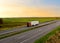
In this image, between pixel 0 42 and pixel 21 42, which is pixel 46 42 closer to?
pixel 21 42

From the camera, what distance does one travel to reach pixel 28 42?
95.2 feet

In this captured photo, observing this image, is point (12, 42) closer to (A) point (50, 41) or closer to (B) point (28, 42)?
(B) point (28, 42)

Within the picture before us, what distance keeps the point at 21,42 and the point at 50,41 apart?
14.9 ft

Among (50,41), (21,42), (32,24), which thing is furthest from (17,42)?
(32,24)

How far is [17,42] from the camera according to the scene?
29.2 meters

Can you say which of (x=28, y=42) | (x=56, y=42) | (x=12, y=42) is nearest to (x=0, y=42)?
(x=12, y=42)

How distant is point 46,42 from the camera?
93.6 feet

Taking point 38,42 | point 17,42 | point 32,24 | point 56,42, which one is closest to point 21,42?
point 17,42

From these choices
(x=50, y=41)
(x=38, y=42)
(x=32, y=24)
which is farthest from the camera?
(x=32, y=24)

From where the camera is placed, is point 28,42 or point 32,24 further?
point 32,24

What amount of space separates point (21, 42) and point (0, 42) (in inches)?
136

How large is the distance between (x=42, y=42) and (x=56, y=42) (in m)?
2.85

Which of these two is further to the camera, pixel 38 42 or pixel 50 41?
pixel 50 41

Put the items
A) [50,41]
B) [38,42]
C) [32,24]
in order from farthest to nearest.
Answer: [32,24] < [50,41] < [38,42]
